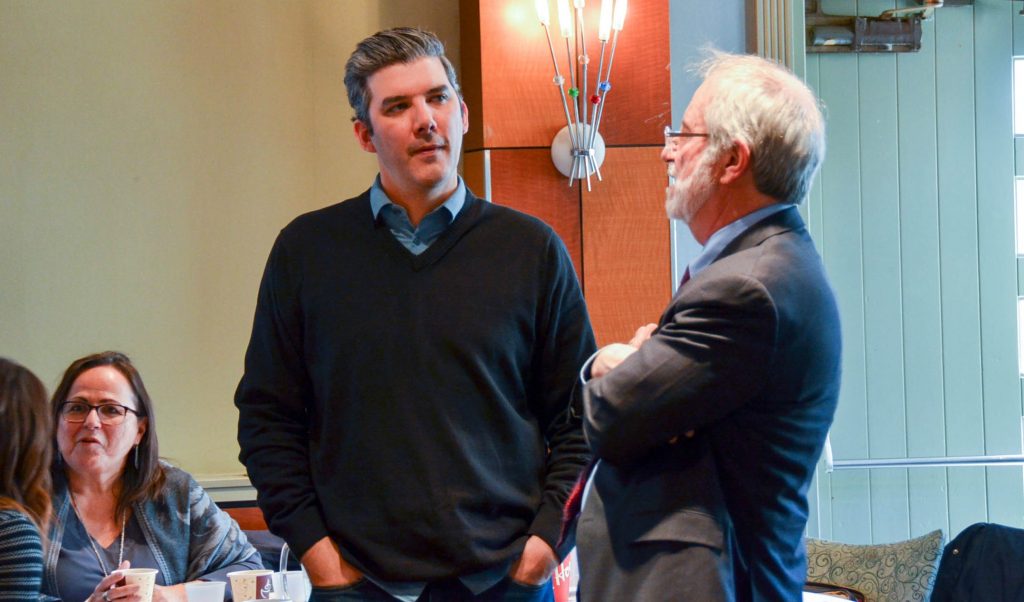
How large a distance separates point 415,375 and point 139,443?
128 centimetres

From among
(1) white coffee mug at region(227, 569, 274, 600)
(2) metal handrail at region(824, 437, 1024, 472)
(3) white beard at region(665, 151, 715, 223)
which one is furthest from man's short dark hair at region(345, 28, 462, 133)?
(2) metal handrail at region(824, 437, 1024, 472)

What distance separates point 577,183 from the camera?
3834 millimetres

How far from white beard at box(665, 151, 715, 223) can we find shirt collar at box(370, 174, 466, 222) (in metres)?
0.39

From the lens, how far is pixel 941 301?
178 inches

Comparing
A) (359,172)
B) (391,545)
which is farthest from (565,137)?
(391,545)

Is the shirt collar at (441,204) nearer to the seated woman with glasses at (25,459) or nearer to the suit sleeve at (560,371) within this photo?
the suit sleeve at (560,371)

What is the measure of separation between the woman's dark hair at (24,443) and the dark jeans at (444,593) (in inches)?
21.6

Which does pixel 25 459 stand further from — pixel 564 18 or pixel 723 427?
pixel 564 18

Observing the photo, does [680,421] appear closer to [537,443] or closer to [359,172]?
[537,443]

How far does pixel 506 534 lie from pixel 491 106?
2.30m

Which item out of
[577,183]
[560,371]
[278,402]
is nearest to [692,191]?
[560,371]

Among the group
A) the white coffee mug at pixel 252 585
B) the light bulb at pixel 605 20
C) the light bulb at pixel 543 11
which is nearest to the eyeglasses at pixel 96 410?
the white coffee mug at pixel 252 585

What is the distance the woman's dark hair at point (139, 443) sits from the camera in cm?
269

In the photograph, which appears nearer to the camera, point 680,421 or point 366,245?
point 680,421
